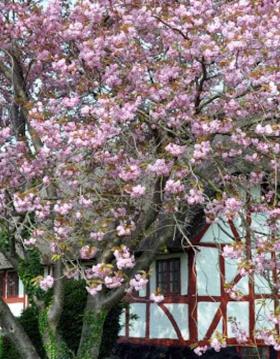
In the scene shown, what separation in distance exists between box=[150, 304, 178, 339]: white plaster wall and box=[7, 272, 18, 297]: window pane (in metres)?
5.75

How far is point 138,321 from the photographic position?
14617 mm

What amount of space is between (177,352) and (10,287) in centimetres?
727

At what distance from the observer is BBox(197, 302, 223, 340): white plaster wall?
43.4ft

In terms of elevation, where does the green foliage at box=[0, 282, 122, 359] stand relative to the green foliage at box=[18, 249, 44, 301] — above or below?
below

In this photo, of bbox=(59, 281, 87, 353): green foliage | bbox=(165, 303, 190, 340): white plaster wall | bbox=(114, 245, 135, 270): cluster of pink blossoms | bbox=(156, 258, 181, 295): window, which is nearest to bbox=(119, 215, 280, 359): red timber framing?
bbox=(165, 303, 190, 340): white plaster wall

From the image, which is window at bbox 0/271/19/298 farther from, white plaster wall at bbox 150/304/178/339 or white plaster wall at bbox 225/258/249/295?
white plaster wall at bbox 225/258/249/295

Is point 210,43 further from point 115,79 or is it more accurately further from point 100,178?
point 100,178

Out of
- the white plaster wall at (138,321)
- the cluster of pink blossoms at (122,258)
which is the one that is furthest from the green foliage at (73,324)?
the cluster of pink blossoms at (122,258)

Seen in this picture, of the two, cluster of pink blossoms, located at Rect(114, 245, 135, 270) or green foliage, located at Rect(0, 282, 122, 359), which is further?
green foliage, located at Rect(0, 282, 122, 359)

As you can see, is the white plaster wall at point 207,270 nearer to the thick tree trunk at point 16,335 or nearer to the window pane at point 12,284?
the thick tree trunk at point 16,335

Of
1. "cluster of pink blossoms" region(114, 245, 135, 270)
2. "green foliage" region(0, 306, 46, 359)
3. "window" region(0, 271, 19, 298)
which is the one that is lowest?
"green foliage" region(0, 306, 46, 359)

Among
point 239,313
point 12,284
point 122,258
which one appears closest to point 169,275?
point 239,313

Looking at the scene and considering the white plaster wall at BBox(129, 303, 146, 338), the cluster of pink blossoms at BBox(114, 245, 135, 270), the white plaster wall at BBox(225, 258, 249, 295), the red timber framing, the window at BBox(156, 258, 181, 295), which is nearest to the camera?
the cluster of pink blossoms at BBox(114, 245, 135, 270)

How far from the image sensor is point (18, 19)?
906 cm
